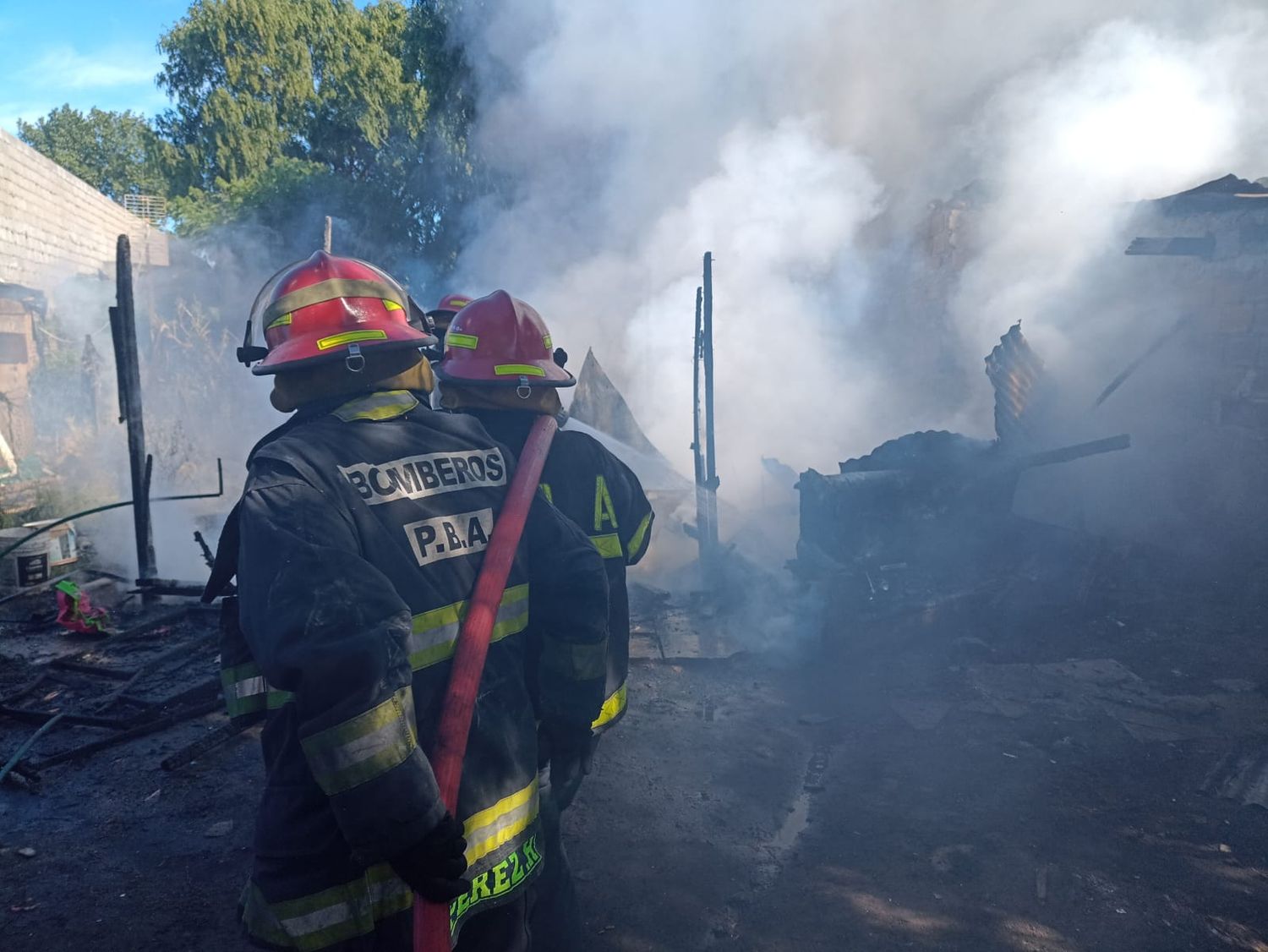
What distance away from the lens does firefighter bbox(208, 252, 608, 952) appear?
4.88ft

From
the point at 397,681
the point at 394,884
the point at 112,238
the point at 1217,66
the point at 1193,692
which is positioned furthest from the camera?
the point at 112,238

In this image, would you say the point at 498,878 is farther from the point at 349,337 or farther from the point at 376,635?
the point at 349,337

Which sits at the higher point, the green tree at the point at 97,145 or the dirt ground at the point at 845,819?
the green tree at the point at 97,145

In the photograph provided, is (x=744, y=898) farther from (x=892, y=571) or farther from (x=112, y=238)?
(x=112, y=238)

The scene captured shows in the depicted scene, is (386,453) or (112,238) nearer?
(386,453)

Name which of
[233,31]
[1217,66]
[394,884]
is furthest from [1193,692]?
[233,31]

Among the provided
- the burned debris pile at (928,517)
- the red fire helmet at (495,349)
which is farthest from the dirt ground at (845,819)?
the red fire helmet at (495,349)

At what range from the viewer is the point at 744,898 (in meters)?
3.66

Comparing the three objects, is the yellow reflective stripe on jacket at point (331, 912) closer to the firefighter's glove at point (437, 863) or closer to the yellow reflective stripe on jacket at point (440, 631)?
the firefighter's glove at point (437, 863)

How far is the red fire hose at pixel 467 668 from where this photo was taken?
1.67 metres

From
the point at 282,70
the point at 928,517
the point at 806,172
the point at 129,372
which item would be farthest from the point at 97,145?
the point at 928,517

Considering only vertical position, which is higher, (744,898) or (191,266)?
(191,266)

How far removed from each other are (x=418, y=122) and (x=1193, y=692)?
74.3ft

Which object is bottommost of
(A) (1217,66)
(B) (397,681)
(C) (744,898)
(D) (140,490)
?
(C) (744,898)
